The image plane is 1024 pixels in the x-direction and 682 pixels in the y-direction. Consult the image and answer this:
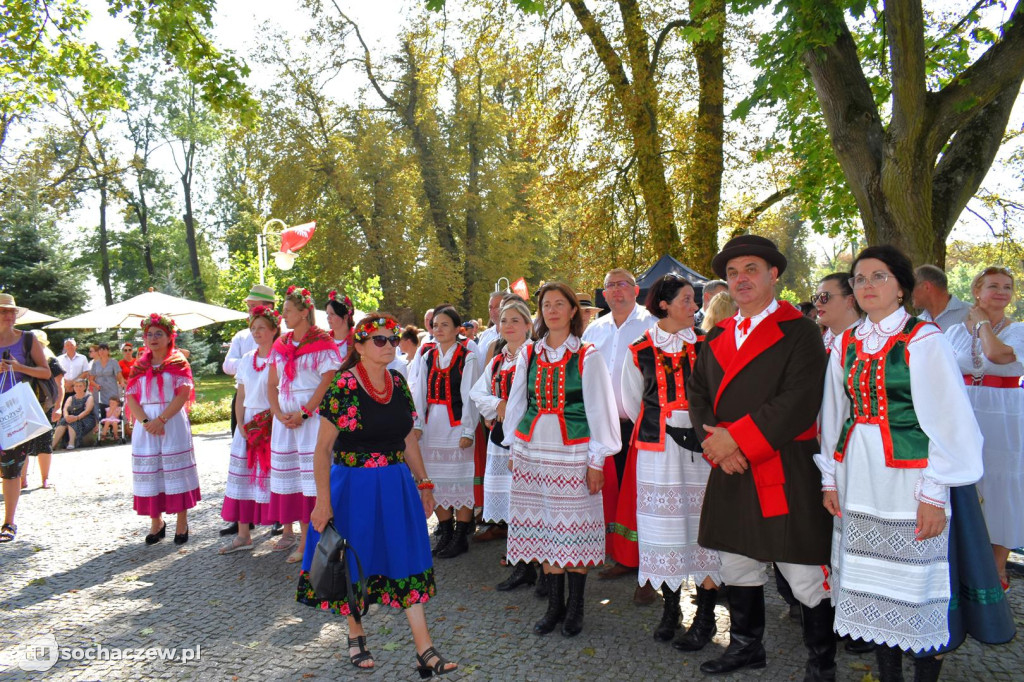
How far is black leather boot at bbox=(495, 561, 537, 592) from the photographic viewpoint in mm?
5454

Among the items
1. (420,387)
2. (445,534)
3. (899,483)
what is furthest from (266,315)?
(899,483)

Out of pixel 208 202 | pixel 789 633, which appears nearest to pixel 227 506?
pixel 789 633

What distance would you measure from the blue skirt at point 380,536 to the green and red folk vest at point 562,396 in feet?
3.51

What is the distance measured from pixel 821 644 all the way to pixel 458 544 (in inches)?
134

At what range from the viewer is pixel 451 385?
642cm

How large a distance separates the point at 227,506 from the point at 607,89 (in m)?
9.79

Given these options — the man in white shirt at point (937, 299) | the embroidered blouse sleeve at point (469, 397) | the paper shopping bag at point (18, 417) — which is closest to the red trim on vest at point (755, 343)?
the man in white shirt at point (937, 299)

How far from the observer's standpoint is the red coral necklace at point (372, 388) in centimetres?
400

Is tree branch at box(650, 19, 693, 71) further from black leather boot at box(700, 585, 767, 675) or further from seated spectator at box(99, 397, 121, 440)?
seated spectator at box(99, 397, 121, 440)

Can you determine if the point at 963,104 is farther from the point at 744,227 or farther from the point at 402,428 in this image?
the point at 744,227

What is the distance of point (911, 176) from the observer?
656 cm

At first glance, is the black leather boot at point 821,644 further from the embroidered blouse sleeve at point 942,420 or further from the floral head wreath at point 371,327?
the floral head wreath at point 371,327

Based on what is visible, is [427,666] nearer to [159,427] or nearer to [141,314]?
[159,427]

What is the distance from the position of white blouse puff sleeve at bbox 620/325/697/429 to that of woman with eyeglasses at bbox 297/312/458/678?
1.53m
